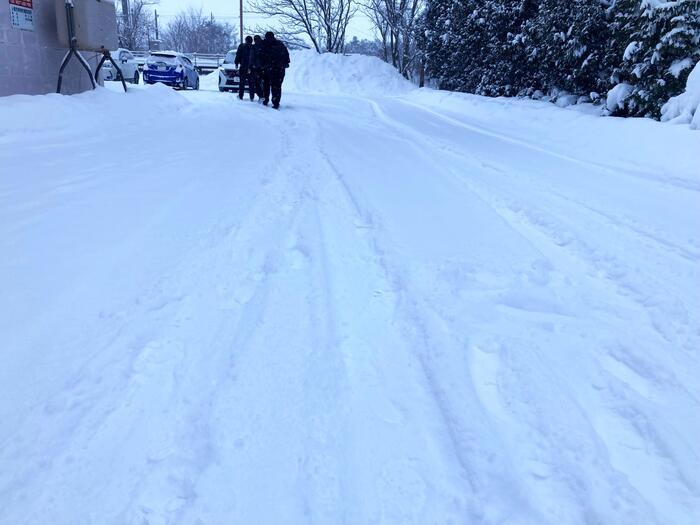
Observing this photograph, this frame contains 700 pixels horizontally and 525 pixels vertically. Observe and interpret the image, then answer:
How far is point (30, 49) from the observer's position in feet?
29.4

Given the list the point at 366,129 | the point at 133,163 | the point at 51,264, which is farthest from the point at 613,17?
the point at 51,264

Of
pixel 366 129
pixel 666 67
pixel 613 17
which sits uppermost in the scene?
pixel 613 17

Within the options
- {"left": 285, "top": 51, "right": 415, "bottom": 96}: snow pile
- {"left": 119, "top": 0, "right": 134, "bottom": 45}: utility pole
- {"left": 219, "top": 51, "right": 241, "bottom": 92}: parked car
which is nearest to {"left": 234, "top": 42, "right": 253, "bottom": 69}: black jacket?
{"left": 219, "top": 51, "right": 241, "bottom": 92}: parked car

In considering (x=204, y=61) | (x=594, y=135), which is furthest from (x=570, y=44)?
(x=204, y=61)

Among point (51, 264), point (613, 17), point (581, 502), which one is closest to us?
point (581, 502)

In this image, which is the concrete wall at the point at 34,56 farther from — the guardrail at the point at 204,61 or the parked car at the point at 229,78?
the guardrail at the point at 204,61

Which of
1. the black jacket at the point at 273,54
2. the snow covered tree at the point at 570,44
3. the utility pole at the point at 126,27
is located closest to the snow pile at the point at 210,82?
the black jacket at the point at 273,54

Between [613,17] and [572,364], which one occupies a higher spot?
[613,17]

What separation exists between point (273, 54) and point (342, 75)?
57.4ft

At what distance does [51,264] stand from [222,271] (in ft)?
3.64

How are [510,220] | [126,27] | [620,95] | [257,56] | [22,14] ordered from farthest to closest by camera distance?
1. [126,27]
2. [257,56]
3. [620,95]
4. [22,14]
5. [510,220]

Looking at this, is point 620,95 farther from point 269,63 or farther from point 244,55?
point 244,55

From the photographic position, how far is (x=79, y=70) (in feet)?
34.7

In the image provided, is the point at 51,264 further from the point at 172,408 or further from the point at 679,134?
the point at 679,134
